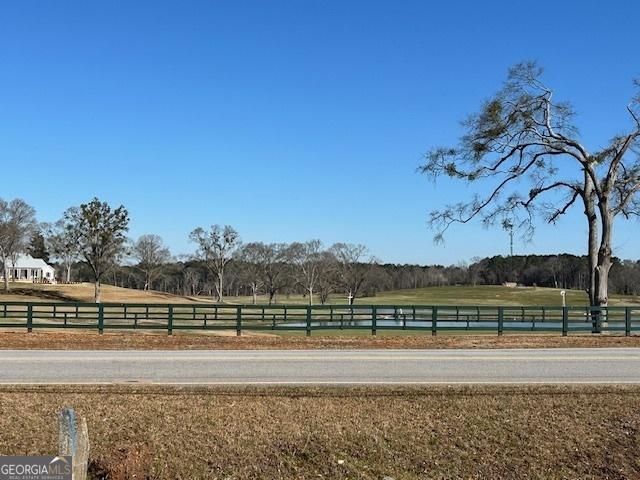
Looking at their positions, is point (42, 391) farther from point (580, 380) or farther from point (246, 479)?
point (580, 380)

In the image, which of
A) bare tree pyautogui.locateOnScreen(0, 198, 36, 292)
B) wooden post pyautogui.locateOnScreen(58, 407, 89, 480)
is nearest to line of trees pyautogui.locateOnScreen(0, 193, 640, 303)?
bare tree pyautogui.locateOnScreen(0, 198, 36, 292)

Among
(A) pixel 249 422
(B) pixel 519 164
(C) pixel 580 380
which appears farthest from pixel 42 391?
(B) pixel 519 164

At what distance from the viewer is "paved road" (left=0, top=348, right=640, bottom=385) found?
11.4 metres

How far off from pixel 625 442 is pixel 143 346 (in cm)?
1377

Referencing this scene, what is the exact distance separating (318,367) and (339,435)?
5784mm

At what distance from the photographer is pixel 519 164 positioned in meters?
28.0

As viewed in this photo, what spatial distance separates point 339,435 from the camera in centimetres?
738

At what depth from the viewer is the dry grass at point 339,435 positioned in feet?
22.2

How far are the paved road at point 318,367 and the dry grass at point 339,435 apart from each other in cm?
228

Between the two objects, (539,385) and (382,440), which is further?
(539,385)

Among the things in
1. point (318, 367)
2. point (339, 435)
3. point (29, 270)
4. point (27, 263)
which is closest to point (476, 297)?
point (29, 270)

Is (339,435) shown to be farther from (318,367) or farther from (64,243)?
(64,243)

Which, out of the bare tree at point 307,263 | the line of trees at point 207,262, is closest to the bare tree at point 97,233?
the line of trees at point 207,262

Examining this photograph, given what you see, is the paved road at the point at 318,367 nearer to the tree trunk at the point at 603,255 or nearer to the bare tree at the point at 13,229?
the tree trunk at the point at 603,255
